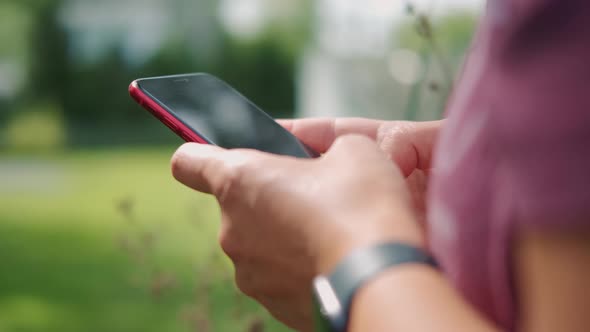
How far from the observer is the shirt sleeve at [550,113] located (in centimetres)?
73

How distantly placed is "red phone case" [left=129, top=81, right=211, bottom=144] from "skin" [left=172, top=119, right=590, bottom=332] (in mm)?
107

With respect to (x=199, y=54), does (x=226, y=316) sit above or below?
above

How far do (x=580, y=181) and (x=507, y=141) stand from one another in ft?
0.23

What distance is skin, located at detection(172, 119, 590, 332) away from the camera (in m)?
0.75

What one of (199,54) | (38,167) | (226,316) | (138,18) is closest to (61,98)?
(199,54)

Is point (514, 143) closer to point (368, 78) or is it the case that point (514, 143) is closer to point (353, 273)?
point (353, 273)

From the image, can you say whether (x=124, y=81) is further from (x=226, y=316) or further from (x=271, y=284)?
(x=271, y=284)

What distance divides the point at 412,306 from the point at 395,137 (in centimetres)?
66

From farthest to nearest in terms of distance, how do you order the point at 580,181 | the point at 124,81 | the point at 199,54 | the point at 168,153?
the point at 199,54
the point at 124,81
the point at 168,153
the point at 580,181

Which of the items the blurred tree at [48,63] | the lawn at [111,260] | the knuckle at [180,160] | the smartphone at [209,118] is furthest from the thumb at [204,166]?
the blurred tree at [48,63]

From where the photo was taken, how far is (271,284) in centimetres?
108

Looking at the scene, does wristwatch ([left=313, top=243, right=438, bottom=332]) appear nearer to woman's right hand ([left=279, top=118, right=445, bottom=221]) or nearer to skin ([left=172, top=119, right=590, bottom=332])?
skin ([left=172, top=119, right=590, bottom=332])

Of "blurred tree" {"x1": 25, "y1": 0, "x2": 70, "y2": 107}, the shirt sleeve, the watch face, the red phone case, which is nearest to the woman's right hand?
the red phone case

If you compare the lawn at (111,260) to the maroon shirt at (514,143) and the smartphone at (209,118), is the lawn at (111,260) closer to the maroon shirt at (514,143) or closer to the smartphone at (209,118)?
the smartphone at (209,118)
